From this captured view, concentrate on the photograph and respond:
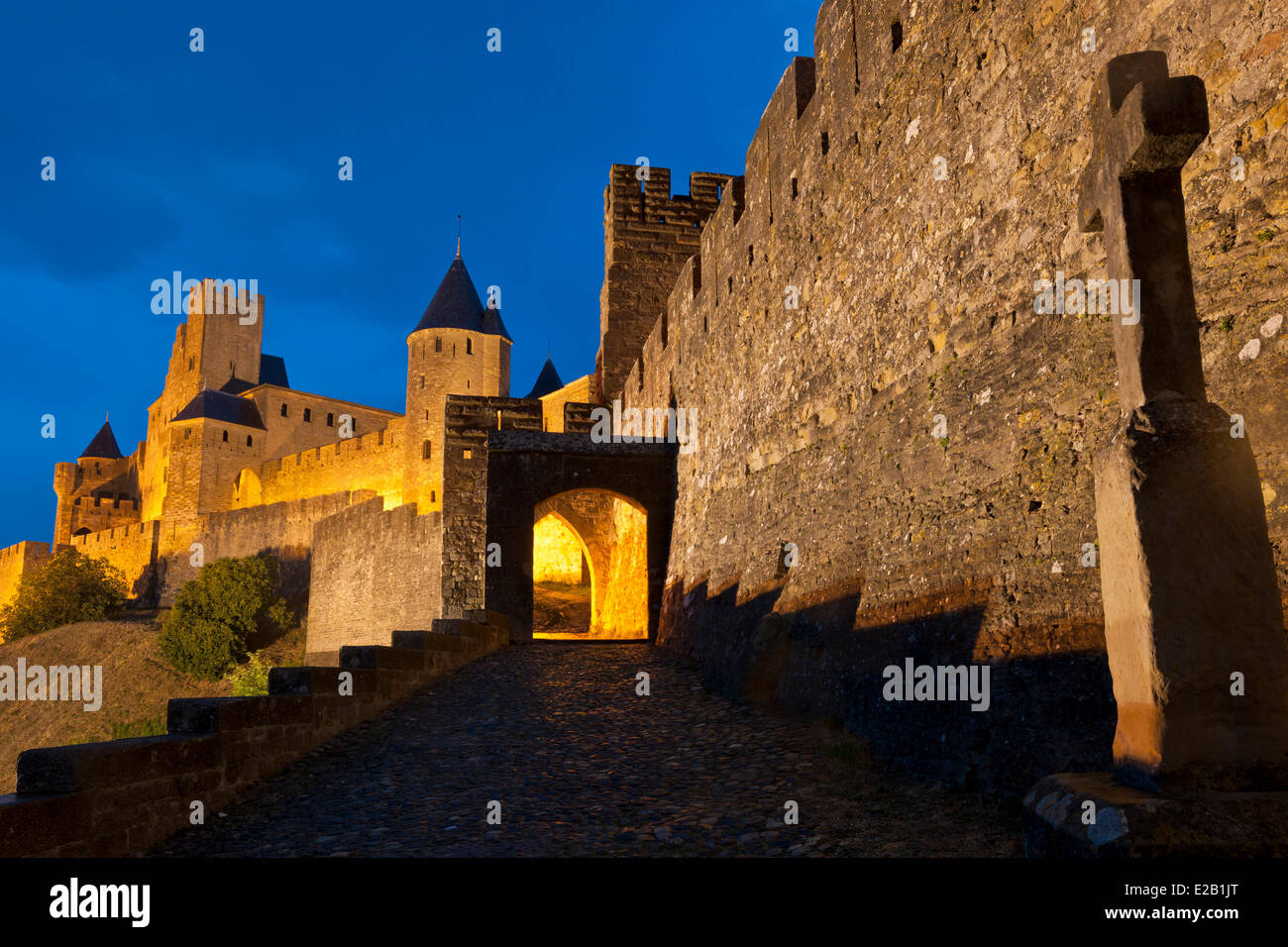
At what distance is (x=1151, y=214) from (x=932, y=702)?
9.92ft

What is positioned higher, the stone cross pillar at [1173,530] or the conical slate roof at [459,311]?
the conical slate roof at [459,311]

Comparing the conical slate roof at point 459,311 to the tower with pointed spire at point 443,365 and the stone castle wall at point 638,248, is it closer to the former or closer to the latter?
the tower with pointed spire at point 443,365

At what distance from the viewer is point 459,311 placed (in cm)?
4562

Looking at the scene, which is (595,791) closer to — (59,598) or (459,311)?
(59,598)

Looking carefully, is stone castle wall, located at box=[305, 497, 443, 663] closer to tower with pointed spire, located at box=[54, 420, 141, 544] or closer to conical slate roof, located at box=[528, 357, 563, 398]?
conical slate roof, located at box=[528, 357, 563, 398]

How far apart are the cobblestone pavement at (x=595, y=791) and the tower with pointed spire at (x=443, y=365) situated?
33096 millimetres

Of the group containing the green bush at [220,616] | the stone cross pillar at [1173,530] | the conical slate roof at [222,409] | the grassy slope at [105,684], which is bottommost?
the grassy slope at [105,684]

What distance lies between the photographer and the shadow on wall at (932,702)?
421cm

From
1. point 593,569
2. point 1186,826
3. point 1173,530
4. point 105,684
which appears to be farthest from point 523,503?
point 105,684

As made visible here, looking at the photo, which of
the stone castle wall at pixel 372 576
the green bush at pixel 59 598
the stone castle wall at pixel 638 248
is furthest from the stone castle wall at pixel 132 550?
the stone castle wall at pixel 638 248
